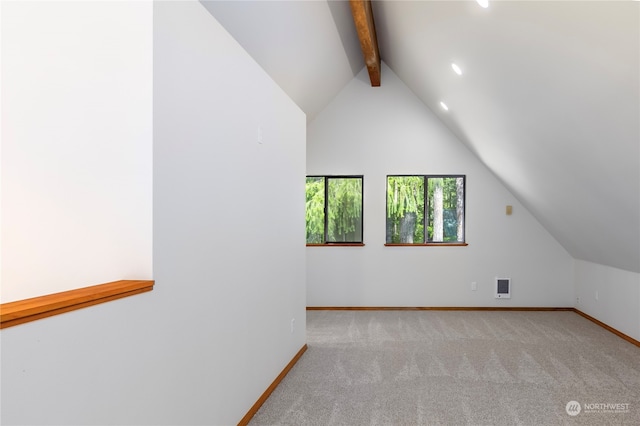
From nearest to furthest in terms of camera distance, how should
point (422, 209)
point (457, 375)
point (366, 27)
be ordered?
point (457, 375)
point (366, 27)
point (422, 209)

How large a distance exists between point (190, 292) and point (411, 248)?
4.89 meters

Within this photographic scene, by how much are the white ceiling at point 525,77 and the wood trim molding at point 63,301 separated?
192cm

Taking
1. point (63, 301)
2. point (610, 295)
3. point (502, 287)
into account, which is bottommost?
point (502, 287)

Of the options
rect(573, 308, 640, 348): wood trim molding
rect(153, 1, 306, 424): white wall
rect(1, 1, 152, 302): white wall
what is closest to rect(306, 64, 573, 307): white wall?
rect(573, 308, 640, 348): wood trim molding

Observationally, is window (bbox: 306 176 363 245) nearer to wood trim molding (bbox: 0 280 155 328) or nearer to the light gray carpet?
the light gray carpet

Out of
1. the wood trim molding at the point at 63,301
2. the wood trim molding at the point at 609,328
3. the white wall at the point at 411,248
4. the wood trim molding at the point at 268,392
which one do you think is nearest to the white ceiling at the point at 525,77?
the white wall at the point at 411,248

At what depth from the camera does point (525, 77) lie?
340 cm

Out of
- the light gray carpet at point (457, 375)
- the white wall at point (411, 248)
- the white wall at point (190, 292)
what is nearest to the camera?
→ the white wall at point (190, 292)

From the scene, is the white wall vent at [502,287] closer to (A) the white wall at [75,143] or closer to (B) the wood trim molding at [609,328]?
(B) the wood trim molding at [609,328]

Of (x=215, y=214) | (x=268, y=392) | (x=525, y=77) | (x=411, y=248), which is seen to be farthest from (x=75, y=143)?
(x=411, y=248)

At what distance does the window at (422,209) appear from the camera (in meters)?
6.86

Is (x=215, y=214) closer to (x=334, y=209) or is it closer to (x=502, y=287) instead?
(x=334, y=209)

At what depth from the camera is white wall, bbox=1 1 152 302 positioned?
1938mm

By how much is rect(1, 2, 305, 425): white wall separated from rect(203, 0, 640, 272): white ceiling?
0.78 meters
